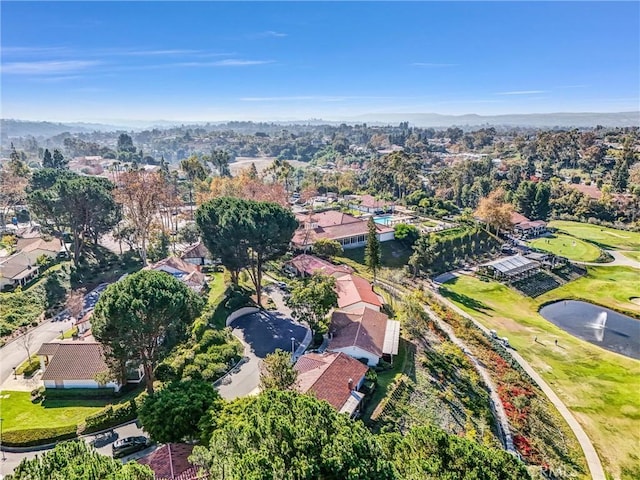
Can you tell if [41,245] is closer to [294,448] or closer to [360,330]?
[360,330]

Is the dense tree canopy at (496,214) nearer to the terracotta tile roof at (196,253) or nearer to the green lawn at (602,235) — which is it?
the green lawn at (602,235)

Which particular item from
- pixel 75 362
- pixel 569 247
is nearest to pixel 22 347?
pixel 75 362

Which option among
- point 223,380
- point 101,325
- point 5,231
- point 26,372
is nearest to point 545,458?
point 223,380

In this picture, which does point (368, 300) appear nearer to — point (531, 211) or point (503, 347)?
point (503, 347)

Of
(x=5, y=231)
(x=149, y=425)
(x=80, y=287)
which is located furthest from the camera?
(x=5, y=231)

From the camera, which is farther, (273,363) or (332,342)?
(332,342)
